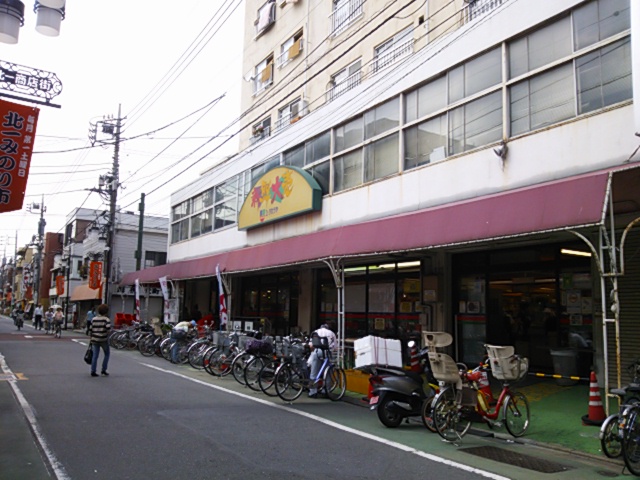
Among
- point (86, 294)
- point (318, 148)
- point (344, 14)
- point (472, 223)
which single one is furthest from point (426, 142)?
point (86, 294)

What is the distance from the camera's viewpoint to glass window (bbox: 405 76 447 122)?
1316cm

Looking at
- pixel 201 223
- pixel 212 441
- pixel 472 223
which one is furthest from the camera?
pixel 201 223

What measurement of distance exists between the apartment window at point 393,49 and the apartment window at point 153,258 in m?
27.4

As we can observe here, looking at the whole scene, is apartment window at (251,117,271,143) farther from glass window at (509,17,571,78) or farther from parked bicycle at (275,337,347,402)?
parked bicycle at (275,337,347,402)

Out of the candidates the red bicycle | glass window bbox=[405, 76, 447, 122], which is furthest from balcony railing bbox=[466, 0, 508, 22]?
the red bicycle

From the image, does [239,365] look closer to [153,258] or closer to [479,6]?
[479,6]

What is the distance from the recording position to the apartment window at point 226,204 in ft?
75.8

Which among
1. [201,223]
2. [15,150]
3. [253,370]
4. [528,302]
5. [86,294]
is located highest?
[201,223]

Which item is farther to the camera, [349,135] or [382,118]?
[349,135]

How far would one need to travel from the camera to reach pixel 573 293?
1184 cm

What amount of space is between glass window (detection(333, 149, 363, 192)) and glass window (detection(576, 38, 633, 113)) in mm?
6802

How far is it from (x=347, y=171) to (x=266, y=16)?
592 inches

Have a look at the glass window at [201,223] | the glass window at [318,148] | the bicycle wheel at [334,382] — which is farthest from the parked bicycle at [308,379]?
the glass window at [201,223]

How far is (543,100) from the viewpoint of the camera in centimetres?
1077
